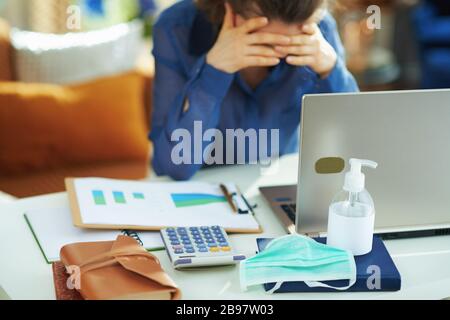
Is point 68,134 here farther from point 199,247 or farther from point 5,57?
point 199,247

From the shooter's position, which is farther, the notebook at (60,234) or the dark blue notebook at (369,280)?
the notebook at (60,234)

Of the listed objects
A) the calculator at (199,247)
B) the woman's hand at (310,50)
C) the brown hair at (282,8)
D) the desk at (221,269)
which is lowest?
the desk at (221,269)

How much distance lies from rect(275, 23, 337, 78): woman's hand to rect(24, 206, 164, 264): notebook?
0.45m

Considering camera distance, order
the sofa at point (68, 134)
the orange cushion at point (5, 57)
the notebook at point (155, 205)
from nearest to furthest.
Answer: the notebook at point (155, 205), the sofa at point (68, 134), the orange cushion at point (5, 57)

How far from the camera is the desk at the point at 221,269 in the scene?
1028 mm

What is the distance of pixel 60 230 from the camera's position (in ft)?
3.97

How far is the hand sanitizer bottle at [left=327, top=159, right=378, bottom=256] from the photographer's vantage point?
108 centimetres

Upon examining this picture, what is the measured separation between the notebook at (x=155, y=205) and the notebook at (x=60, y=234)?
0.01 meters

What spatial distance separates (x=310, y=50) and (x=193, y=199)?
372mm

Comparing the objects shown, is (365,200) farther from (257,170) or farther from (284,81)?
(284,81)

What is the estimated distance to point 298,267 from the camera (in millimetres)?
1041

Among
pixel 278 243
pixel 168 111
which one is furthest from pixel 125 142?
pixel 278 243

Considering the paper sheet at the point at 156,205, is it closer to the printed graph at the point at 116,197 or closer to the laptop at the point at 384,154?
the printed graph at the point at 116,197

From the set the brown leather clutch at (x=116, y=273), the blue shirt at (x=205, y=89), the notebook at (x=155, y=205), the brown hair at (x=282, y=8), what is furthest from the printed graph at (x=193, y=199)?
the brown hair at (x=282, y=8)
